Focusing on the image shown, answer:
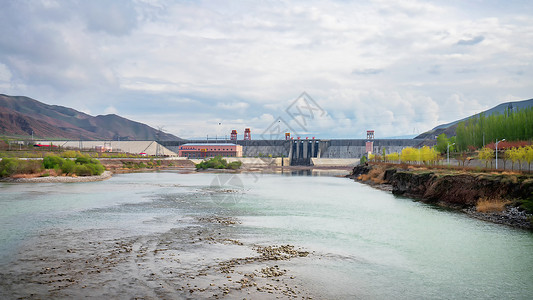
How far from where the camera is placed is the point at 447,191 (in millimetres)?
34969

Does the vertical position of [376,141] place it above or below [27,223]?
above

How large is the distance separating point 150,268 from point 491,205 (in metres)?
23.3

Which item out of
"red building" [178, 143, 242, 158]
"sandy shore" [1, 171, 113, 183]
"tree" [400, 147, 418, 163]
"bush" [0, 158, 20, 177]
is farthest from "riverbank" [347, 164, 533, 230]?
"red building" [178, 143, 242, 158]

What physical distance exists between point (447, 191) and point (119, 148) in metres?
148

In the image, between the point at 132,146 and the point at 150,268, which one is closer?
the point at 150,268

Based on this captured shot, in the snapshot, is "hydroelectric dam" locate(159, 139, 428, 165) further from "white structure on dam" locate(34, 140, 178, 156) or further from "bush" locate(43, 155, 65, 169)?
"bush" locate(43, 155, 65, 169)

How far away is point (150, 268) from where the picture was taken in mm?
14352

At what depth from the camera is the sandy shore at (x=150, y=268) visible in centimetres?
1188

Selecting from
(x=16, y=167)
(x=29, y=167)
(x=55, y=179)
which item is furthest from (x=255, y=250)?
(x=29, y=167)

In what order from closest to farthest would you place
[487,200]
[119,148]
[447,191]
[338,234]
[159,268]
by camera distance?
[159,268], [338,234], [487,200], [447,191], [119,148]

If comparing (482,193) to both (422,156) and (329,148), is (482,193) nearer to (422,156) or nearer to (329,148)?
(422,156)

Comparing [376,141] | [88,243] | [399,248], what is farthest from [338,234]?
[376,141]

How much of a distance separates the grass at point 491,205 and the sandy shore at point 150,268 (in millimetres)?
16363

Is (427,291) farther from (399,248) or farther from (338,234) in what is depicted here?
(338,234)
